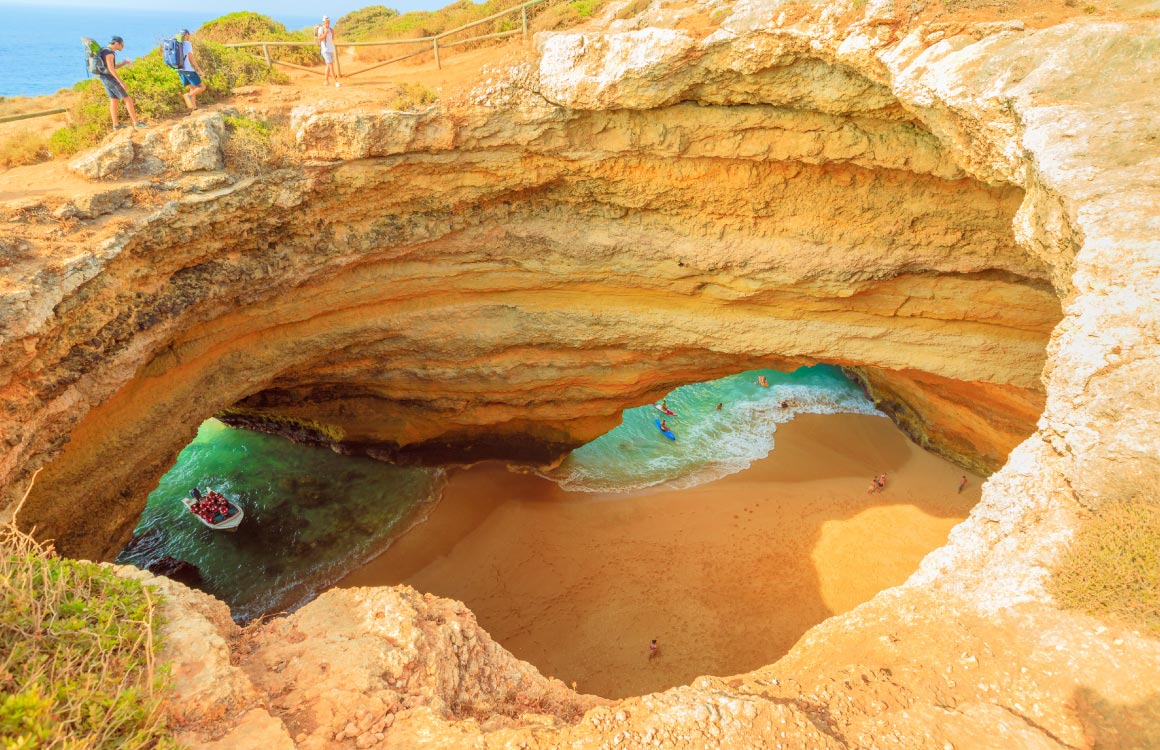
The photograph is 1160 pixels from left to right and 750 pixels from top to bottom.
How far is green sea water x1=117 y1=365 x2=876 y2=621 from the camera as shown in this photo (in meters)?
13.9

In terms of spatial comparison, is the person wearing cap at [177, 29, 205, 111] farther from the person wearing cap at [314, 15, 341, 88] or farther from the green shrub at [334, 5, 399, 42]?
the green shrub at [334, 5, 399, 42]

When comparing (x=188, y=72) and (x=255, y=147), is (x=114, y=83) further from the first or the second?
(x=255, y=147)

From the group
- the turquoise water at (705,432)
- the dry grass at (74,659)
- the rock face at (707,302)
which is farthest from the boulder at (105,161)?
the turquoise water at (705,432)

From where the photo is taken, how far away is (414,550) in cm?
1402

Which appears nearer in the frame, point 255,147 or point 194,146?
point 194,146

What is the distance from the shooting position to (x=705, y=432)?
A: 771 inches

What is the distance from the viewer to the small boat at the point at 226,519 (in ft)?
47.8

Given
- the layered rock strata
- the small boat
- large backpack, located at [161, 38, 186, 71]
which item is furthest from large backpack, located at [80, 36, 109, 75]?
the small boat

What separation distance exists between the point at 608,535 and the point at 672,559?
1.72 metres

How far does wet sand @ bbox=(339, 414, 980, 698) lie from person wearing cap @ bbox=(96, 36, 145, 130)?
9894 mm

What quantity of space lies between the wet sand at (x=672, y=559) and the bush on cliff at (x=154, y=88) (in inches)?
386

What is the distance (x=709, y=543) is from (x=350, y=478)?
10.1 meters

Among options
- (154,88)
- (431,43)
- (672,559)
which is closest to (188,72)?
(154,88)

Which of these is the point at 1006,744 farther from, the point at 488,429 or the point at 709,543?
the point at 488,429
